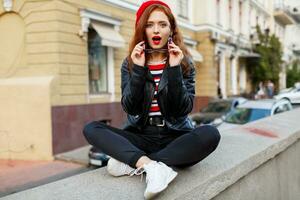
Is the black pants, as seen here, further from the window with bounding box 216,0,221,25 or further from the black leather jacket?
the window with bounding box 216,0,221,25

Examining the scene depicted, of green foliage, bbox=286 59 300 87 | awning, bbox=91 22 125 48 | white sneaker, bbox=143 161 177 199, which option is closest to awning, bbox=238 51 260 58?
green foliage, bbox=286 59 300 87

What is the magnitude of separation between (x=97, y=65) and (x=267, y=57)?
659 inches

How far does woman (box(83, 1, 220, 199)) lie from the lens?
2238 mm

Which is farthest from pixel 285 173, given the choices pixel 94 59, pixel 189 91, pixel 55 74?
pixel 94 59

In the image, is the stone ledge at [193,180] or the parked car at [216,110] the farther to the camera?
the parked car at [216,110]

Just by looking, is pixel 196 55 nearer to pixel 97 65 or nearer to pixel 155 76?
pixel 97 65

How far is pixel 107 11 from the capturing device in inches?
488

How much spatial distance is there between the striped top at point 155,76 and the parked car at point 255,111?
6.16m

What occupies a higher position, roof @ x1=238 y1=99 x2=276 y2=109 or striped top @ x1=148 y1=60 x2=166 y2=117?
striped top @ x1=148 y1=60 x2=166 y2=117

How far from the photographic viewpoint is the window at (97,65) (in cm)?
1207

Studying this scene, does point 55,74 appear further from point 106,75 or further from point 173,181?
point 173,181

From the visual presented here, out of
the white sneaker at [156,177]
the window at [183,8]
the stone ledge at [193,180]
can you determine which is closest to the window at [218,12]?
the window at [183,8]

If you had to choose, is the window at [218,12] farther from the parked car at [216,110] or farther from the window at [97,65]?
the window at [97,65]

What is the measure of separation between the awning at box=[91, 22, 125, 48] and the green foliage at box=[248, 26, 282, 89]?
628 inches
